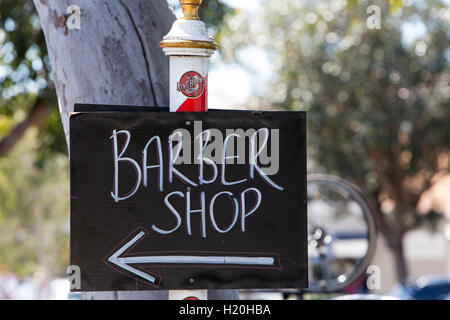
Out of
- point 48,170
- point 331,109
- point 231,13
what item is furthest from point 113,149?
point 48,170

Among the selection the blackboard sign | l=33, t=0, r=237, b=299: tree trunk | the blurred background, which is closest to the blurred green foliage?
the blurred background

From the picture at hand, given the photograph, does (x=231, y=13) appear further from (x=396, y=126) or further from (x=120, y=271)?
(x=396, y=126)

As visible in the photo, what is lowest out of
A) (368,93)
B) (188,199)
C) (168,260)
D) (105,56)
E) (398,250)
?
(398,250)

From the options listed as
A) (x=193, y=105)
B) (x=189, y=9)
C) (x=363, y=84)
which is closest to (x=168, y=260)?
(x=193, y=105)

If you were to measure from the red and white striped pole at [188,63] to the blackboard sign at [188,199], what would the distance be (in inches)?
4.4

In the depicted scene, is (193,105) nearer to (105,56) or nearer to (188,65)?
(188,65)

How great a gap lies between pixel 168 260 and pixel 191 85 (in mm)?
646

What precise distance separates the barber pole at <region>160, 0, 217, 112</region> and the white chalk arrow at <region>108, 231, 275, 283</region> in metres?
0.51

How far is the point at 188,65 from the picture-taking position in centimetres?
259

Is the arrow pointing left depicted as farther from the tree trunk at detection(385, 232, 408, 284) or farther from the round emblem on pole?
the tree trunk at detection(385, 232, 408, 284)

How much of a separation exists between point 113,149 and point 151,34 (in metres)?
0.82

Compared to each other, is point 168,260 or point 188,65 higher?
point 188,65

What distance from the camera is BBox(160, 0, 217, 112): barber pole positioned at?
2570 mm

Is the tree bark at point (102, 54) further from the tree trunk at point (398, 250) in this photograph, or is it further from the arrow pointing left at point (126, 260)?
the tree trunk at point (398, 250)
